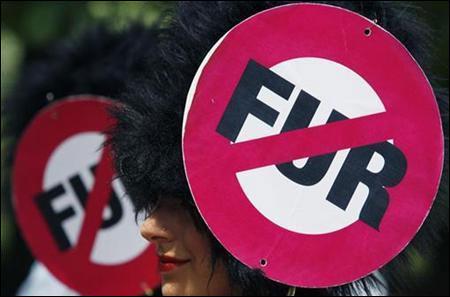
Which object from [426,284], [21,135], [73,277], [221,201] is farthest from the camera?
[426,284]

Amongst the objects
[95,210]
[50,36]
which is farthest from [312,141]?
[50,36]

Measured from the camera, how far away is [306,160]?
1.61 meters

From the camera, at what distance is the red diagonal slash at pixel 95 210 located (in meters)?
2.38

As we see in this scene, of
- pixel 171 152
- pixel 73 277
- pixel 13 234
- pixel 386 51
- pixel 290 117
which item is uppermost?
pixel 386 51

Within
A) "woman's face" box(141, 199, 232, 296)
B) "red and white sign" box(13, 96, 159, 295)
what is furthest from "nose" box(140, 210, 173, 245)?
"red and white sign" box(13, 96, 159, 295)

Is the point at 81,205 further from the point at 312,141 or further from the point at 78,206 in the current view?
the point at 312,141

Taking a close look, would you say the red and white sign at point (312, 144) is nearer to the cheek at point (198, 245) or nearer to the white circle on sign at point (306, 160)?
the white circle on sign at point (306, 160)

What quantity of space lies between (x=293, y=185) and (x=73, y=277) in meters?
0.89

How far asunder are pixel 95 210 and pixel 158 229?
24.9 inches

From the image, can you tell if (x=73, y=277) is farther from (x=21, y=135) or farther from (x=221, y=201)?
(x=221, y=201)

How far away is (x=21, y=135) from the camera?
2625mm

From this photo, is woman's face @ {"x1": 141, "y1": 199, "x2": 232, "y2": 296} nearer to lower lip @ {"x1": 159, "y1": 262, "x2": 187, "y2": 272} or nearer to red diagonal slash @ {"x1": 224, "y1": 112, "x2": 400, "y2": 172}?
lower lip @ {"x1": 159, "y1": 262, "x2": 187, "y2": 272}

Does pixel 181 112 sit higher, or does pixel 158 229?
pixel 181 112

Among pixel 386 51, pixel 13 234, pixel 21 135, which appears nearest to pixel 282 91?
pixel 386 51
